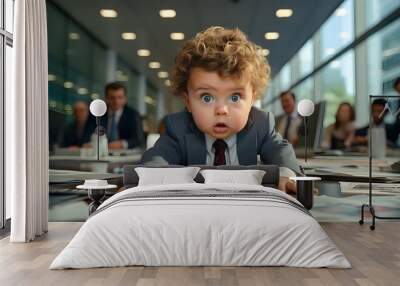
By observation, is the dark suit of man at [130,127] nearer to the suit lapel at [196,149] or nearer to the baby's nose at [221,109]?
the suit lapel at [196,149]

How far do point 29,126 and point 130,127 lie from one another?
4.65 ft

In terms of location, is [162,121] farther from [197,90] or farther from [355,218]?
[355,218]

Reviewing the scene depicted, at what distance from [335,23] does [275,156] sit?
1.76m

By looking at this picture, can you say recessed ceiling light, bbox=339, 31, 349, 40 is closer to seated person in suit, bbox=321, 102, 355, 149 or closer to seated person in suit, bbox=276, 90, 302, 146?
seated person in suit, bbox=321, 102, 355, 149

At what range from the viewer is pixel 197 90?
641 centimetres

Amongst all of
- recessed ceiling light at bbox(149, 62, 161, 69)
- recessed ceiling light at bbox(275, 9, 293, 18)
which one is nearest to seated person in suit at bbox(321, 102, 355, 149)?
recessed ceiling light at bbox(275, 9, 293, 18)

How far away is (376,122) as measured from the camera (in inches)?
254

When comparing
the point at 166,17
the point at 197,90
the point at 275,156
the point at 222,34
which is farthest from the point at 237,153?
the point at 166,17

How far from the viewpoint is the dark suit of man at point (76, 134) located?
6562 mm

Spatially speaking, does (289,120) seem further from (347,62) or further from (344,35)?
(344,35)

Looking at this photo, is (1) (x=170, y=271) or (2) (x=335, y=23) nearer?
(1) (x=170, y=271)

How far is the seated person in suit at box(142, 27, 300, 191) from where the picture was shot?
6.37 metres

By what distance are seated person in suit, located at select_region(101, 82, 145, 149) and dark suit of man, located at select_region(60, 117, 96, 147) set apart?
0.17 meters

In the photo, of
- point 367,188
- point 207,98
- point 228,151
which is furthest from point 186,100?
point 367,188
